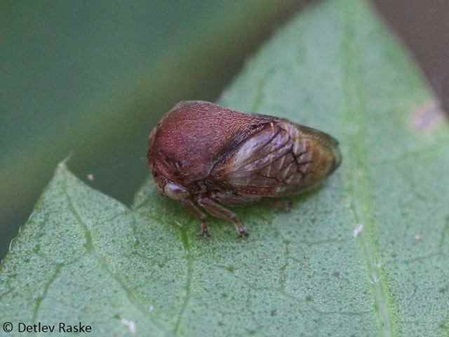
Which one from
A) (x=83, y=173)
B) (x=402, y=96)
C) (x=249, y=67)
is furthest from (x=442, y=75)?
(x=83, y=173)

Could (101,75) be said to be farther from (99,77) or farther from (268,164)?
(268,164)

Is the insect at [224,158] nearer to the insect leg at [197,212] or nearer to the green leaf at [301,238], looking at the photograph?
the insect leg at [197,212]

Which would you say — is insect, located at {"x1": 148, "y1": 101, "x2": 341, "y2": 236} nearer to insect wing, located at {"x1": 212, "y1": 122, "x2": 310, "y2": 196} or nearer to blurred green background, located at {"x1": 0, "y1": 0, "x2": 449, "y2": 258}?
insect wing, located at {"x1": 212, "y1": 122, "x2": 310, "y2": 196}

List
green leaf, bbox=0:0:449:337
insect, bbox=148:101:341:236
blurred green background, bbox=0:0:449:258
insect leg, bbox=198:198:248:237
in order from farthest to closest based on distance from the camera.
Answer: blurred green background, bbox=0:0:449:258 → insect leg, bbox=198:198:248:237 → insect, bbox=148:101:341:236 → green leaf, bbox=0:0:449:337

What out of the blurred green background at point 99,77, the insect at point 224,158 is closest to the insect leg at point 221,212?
the insect at point 224,158

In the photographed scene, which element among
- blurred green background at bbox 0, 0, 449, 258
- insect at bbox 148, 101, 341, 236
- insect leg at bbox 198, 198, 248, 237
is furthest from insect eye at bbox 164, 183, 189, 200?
blurred green background at bbox 0, 0, 449, 258

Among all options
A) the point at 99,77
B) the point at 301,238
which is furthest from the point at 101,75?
the point at 301,238

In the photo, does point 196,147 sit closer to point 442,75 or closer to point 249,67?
point 249,67

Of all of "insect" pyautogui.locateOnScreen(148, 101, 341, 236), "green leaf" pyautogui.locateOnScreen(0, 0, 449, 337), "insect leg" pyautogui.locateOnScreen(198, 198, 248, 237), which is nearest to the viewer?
"green leaf" pyautogui.locateOnScreen(0, 0, 449, 337)
